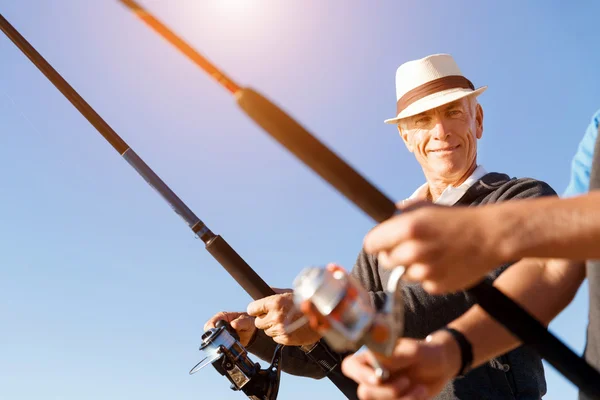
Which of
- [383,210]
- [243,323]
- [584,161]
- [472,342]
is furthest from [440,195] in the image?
[383,210]

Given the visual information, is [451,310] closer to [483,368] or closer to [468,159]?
[483,368]

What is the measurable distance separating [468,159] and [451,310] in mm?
1085

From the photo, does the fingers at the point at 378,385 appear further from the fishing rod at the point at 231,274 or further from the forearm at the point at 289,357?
the forearm at the point at 289,357

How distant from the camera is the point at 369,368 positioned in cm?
157

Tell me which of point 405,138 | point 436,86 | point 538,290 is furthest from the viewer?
point 405,138

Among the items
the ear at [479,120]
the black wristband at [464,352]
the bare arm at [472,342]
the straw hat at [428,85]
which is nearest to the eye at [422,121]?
the straw hat at [428,85]

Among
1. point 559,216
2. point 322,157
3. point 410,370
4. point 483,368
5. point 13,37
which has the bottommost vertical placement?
point 483,368

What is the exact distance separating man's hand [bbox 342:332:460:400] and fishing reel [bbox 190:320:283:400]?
1876 mm

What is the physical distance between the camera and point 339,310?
4.23 ft

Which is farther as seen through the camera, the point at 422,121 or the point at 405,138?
the point at 405,138

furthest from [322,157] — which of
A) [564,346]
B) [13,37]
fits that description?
[13,37]

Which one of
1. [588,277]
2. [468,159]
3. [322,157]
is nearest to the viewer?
[322,157]

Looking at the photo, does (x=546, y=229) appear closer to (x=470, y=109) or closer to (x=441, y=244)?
(x=441, y=244)

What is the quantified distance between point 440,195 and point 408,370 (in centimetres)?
232
